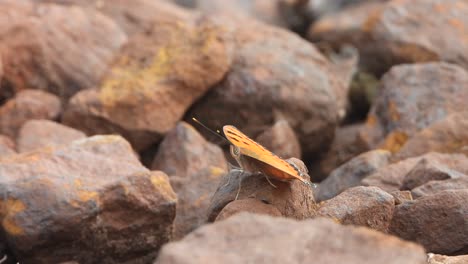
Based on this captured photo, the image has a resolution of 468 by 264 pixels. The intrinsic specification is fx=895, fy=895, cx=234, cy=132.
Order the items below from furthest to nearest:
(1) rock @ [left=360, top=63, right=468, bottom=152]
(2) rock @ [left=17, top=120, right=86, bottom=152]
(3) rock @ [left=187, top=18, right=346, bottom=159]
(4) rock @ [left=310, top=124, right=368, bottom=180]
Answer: (4) rock @ [left=310, top=124, right=368, bottom=180]
(3) rock @ [left=187, top=18, right=346, bottom=159]
(1) rock @ [left=360, top=63, right=468, bottom=152]
(2) rock @ [left=17, top=120, right=86, bottom=152]

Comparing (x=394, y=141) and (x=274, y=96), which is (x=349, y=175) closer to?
(x=394, y=141)

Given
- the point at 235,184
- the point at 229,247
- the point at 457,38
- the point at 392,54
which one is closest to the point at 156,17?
the point at 392,54

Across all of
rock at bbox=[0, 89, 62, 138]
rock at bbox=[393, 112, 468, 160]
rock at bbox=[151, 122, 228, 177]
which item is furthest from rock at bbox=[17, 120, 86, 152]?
rock at bbox=[393, 112, 468, 160]

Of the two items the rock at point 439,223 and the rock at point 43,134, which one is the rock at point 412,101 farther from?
the rock at point 439,223

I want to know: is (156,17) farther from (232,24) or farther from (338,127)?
(338,127)

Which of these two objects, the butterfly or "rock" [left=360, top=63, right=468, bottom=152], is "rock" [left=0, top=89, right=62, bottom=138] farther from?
the butterfly
